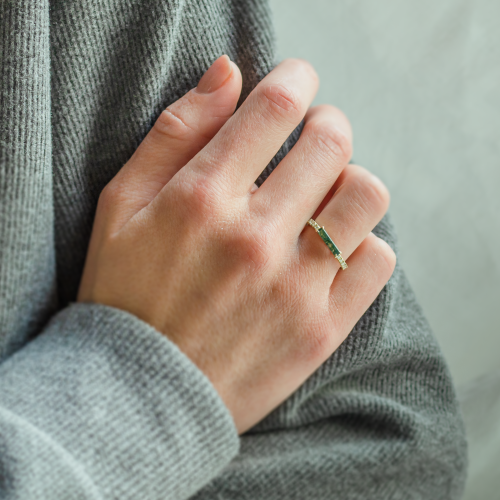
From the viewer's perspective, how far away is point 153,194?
0.52 metres

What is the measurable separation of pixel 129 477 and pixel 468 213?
54cm

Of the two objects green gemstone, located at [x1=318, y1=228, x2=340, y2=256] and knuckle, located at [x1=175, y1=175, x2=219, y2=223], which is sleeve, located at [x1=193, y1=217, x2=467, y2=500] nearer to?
green gemstone, located at [x1=318, y1=228, x2=340, y2=256]

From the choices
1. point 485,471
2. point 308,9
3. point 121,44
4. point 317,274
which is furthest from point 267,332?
point 485,471

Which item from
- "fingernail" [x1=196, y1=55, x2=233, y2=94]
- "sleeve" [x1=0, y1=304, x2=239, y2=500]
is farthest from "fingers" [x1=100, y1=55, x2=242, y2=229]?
"sleeve" [x1=0, y1=304, x2=239, y2=500]

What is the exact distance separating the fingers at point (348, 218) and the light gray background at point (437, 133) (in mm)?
227

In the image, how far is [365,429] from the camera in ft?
1.93

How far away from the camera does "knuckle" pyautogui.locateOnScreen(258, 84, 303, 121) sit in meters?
0.48

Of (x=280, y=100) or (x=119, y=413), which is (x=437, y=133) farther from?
(x=119, y=413)

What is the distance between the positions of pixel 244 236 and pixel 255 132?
98 mm

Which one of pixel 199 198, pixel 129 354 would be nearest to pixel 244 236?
pixel 199 198

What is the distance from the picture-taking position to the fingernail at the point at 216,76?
1.55 ft

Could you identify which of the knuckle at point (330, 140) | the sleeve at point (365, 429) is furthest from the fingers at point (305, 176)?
the sleeve at point (365, 429)

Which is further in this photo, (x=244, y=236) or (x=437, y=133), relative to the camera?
(x=437, y=133)

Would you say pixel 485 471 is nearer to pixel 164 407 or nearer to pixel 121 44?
pixel 164 407
